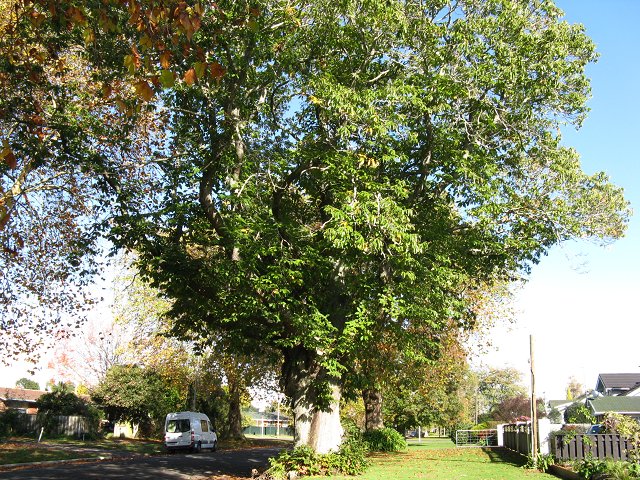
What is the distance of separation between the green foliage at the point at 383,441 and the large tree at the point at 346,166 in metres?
13.7

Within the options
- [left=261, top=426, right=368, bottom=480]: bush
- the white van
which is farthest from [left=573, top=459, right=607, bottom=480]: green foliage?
the white van

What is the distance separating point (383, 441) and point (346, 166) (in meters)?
20.0

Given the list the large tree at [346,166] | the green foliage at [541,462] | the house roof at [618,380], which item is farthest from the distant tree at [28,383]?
the green foliage at [541,462]

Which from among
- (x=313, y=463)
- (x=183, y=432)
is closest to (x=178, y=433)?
(x=183, y=432)

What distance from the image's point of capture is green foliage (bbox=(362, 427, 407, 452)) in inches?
1101

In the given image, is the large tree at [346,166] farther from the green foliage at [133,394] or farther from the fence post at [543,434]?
the green foliage at [133,394]

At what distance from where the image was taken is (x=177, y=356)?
3167cm

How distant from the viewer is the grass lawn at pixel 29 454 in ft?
64.1

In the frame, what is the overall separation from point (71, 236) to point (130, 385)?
17855 millimetres

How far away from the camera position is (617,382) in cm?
5416

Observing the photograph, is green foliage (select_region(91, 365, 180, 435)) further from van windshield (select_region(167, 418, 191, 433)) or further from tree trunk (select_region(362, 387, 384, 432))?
tree trunk (select_region(362, 387, 384, 432))

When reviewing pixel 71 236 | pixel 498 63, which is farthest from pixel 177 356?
pixel 498 63

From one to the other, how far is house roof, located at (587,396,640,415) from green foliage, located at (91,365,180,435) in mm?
32778

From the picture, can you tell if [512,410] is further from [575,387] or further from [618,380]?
[575,387]
